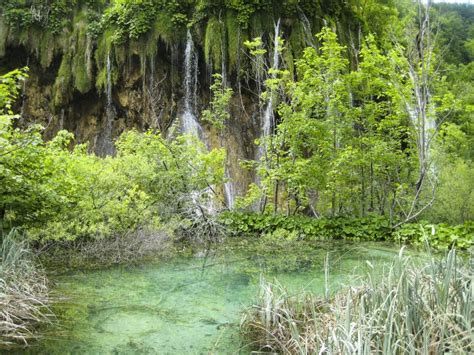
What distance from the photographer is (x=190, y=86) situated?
1834 centimetres

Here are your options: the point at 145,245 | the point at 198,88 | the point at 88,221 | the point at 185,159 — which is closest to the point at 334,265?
the point at 145,245

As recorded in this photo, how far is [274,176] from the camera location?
40.7ft

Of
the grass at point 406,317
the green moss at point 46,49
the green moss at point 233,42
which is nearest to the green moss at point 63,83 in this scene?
the green moss at point 46,49

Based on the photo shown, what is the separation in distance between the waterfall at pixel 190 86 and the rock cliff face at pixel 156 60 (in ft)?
0.13

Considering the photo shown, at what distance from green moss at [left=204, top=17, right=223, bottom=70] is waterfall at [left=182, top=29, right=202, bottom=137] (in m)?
0.72

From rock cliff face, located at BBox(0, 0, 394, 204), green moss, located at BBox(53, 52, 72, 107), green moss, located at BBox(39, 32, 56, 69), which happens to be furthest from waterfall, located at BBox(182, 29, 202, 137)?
green moss, located at BBox(39, 32, 56, 69)

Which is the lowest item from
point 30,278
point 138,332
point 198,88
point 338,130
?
point 138,332

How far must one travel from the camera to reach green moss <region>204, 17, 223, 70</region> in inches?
695

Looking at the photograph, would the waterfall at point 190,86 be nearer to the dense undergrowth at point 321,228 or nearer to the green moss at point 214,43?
the green moss at point 214,43

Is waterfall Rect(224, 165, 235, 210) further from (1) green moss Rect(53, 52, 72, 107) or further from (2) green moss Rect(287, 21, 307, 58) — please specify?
(1) green moss Rect(53, 52, 72, 107)

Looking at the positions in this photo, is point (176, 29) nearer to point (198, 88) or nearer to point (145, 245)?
point (198, 88)

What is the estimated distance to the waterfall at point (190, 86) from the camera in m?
18.1

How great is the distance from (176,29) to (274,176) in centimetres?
862

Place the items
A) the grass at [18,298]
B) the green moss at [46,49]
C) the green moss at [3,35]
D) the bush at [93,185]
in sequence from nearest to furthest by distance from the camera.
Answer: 1. the grass at [18,298]
2. the bush at [93,185]
3. the green moss at [3,35]
4. the green moss at [46,49]
